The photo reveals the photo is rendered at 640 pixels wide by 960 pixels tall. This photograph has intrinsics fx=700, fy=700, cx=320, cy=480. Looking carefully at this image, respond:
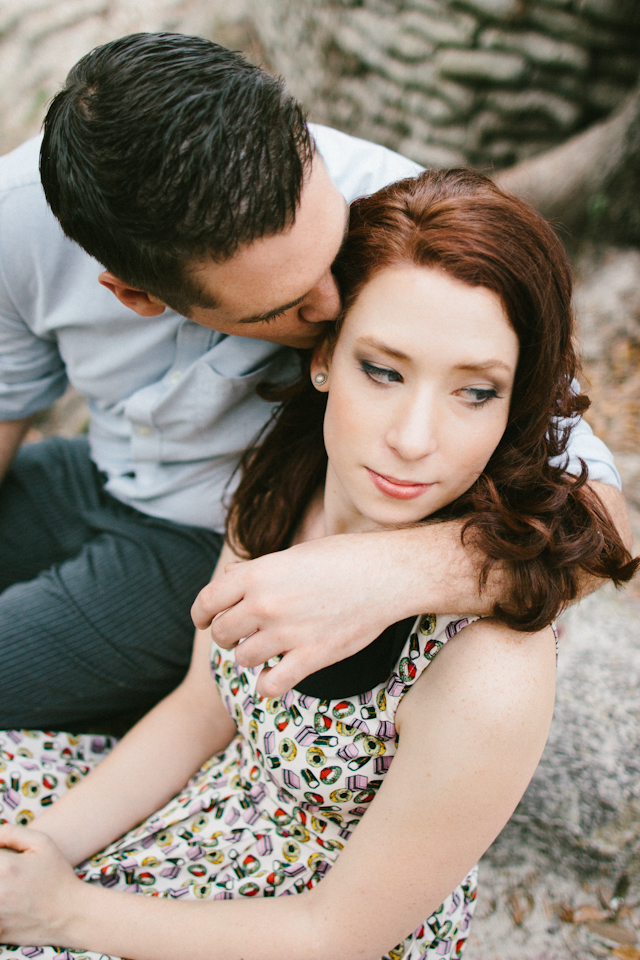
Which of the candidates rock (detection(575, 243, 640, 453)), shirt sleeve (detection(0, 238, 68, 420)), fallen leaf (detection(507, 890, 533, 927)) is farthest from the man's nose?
rock (detection(575, 243, 640, 453))

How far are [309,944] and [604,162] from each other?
4.33 m

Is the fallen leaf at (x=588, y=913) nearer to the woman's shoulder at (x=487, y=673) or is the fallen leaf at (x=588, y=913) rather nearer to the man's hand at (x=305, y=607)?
the woman's shoulder at (x=487, y=673)

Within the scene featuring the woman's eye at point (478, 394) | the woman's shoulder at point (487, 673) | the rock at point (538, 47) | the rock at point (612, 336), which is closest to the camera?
the woman's shoulder at point (487, 673)

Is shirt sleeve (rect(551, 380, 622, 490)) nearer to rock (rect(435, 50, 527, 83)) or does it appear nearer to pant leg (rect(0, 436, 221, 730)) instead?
pant leg (rect(0, 436, 221, 730))

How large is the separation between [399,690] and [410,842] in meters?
0.28

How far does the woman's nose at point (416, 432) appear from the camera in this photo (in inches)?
52.1

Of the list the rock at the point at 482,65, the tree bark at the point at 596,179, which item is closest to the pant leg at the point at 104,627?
the tree bark at the point at 596,179

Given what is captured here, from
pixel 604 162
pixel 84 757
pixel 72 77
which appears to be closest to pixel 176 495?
pixel 84 757

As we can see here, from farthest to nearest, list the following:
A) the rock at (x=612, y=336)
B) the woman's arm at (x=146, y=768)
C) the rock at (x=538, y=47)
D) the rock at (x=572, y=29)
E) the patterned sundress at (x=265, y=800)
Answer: the rock at (x=538, y=47) → the rock at (x=572, y=29) → the rock at (x=612, y=336) → the woman's arm at (x=146, y=768) → the patterned sundress at (x=265, y=800)

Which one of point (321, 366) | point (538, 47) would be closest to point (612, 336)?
point (538, 47)

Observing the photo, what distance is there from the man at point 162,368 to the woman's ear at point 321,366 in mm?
54

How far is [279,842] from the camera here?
174 cm

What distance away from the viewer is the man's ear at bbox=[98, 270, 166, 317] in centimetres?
171

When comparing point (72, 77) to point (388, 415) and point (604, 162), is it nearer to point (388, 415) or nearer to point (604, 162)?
point (388, 415)
